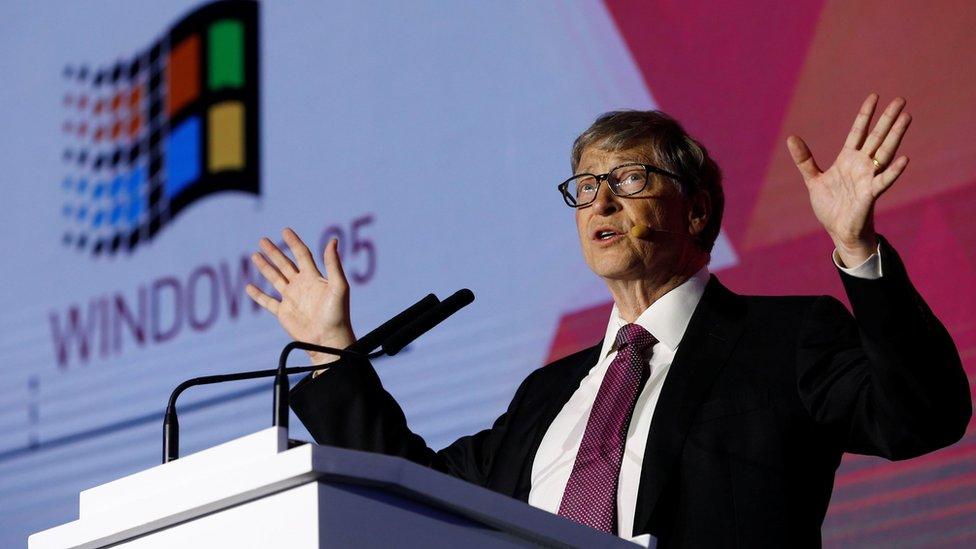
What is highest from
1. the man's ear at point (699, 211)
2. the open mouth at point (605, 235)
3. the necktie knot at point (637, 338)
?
the man's ear at point (699, 211)

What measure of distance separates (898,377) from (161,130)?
8.38 feet

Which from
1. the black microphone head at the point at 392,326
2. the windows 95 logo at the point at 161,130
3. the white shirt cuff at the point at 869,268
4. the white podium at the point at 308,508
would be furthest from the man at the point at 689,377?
the windows 95 logo at the point at 161,130

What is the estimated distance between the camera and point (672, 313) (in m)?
2.15

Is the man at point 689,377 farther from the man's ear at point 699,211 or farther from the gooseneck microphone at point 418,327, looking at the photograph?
the gooseneck microphone at point 418,327

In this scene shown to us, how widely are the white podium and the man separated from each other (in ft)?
1.70

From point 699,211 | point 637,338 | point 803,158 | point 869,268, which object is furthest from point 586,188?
point 869,268

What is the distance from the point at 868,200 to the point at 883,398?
0.26 m

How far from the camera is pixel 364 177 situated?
329cm

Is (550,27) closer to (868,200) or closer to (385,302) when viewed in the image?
(385,302)

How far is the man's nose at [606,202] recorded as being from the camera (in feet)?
7.28

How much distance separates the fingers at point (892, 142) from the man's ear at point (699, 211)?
0.60 m

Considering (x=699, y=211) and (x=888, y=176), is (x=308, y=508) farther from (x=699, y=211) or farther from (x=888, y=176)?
(x=699, y=211)

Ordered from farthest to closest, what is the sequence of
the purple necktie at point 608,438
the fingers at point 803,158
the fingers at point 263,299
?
the fingers at point 263,299, the purple necktie at point 608,438, the fingers at point 803,158

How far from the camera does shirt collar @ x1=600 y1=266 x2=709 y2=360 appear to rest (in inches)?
83.7
